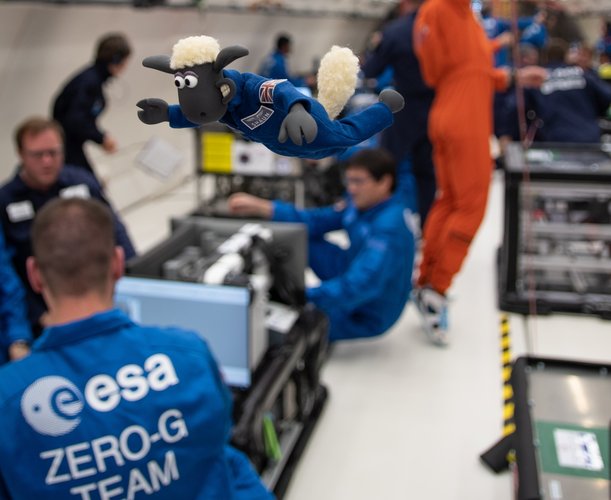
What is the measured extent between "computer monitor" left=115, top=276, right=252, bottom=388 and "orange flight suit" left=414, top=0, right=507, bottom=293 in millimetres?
872

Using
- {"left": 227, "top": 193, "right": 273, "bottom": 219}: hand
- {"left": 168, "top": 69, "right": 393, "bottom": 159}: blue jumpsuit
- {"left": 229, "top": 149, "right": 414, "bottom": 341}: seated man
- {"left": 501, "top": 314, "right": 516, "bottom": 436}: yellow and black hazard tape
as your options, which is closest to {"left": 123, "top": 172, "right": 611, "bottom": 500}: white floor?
{"left": 501, "top": 314, "right": 516, "bottom": 436}: yellow and black hazard tape

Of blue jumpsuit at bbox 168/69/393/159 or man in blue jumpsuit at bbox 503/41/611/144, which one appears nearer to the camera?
blue jumpsuit at bbox 168/69/393/159

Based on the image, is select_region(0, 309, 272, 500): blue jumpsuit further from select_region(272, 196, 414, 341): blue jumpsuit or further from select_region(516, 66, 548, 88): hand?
select_region(272, 196, 414, 341): blue jumpsuit

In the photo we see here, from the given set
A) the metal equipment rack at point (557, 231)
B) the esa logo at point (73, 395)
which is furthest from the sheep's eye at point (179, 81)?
the metal equipment rack at point (557, 231)

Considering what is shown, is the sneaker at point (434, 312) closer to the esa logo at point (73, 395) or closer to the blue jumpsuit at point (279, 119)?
Answer: the esa logo at point (73, 395)

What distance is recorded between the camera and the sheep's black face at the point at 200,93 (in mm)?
387

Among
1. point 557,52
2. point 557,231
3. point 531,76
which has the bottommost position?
point 557,231

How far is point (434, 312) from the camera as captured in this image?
3629mm

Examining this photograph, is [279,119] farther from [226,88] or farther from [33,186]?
[33,186]

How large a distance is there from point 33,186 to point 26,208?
0.11 metres

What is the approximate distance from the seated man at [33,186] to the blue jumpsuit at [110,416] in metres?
1.70

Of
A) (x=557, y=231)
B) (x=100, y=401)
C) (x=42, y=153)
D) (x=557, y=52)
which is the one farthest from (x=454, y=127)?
(x=557, y=52)

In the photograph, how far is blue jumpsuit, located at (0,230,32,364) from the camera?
9.05 feet

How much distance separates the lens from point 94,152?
5320mm
